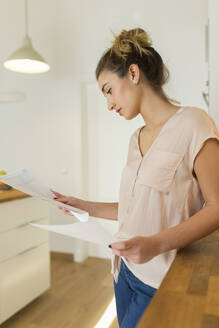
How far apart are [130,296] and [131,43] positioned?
2.39 feet

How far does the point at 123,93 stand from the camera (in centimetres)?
100

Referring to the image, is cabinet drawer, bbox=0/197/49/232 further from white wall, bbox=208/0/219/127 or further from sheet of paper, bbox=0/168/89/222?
white wall, bbox=208/0/219/127

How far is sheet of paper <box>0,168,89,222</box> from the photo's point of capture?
88 centimetres

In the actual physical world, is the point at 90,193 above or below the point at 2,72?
below

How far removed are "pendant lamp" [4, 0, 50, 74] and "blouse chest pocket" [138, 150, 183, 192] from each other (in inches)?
86.8

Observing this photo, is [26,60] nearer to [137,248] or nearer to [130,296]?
[130,296]

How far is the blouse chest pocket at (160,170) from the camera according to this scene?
0.87m

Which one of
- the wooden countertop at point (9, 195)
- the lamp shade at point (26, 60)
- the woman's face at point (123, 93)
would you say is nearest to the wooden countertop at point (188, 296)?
the woman's face at point (123, 93)

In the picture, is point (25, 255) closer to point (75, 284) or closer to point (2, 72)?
point (75, 284)

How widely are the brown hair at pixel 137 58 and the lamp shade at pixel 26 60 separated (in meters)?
1.99

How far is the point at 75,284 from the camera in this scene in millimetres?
3135

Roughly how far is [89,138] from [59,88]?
2.15 ft

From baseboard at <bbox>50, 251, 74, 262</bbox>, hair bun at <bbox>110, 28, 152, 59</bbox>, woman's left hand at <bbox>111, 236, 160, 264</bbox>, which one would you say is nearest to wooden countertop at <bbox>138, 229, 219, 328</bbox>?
woman's left hand at <bbox>111, 236, 160, 264</bbox>

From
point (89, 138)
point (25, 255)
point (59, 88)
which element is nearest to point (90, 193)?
point (89, 138)
